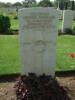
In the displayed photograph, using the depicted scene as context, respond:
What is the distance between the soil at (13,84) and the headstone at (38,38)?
552 mm

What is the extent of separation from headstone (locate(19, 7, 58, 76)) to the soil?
55cm

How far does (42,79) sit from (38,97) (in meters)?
0.46

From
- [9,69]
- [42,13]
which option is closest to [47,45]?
[42,13]

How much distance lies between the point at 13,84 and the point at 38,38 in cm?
140

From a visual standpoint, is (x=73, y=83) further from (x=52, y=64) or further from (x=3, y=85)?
(x=3, y=85)

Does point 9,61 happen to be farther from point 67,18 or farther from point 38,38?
point 67,18

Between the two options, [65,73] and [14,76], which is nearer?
[14,76]

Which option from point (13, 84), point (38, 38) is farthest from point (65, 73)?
point (38, 38)

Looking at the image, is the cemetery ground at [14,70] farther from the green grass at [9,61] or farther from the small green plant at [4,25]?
the small green plant at [4,25]

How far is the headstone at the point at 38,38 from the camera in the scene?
3.18 metres

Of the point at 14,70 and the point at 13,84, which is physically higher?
the point at 14,70

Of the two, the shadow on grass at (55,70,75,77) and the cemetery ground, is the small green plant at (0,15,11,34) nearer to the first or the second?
the cemetery ground

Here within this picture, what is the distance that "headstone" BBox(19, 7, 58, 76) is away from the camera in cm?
318

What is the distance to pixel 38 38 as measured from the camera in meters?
3.33
